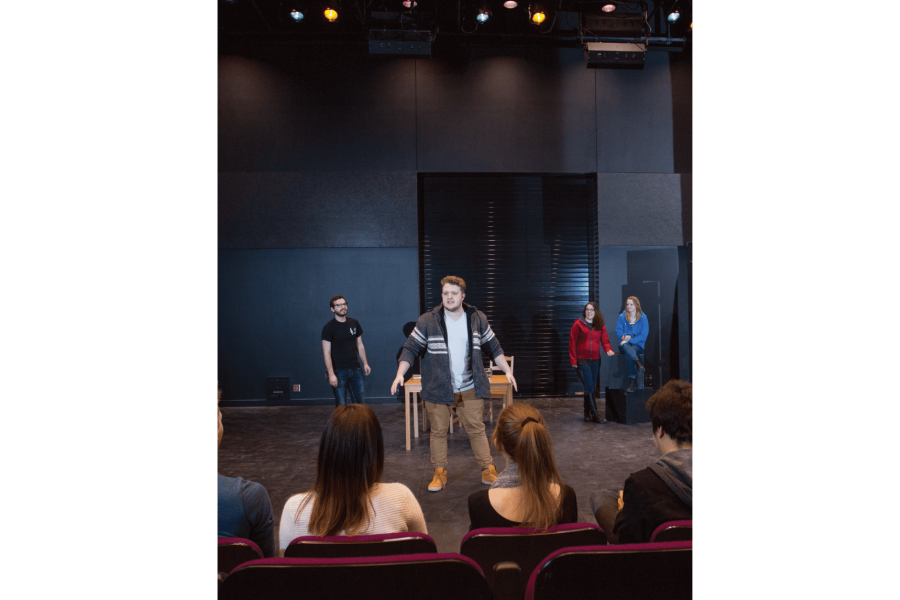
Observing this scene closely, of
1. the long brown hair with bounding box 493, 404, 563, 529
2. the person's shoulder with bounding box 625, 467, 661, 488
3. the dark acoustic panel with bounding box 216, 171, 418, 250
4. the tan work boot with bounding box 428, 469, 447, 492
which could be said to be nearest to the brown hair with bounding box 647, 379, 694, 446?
the person's shoulder with bounding box 625, 467, 661, 488

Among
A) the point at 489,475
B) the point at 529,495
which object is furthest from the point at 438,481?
the point at 529,495

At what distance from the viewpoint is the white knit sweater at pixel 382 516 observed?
160 cm

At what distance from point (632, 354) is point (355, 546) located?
17.2ft

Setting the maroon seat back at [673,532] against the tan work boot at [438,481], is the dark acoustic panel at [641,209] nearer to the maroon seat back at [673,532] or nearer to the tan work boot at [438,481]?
the tan work boot at [438,481]

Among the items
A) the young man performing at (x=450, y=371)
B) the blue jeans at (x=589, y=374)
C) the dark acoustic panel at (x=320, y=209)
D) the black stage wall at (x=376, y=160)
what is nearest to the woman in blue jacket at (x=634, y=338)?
the blue jeans at (x=589, y=374)

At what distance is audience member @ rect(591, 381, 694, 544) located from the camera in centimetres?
152

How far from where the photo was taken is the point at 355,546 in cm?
131

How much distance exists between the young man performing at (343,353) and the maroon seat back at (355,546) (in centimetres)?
366

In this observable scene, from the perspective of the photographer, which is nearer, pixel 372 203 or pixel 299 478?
pixel 299 478
